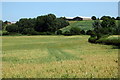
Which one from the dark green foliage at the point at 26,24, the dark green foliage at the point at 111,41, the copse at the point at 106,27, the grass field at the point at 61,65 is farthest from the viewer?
the dark green foliage at the point at 26,24

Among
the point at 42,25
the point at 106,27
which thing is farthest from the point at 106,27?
the point at 42,25

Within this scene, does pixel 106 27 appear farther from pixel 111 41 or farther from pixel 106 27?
pixel 111 41

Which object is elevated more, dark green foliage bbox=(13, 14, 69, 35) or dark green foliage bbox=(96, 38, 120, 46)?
dark green foliage bbox=(13, 14, 69, 35)

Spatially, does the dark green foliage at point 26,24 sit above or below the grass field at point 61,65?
above

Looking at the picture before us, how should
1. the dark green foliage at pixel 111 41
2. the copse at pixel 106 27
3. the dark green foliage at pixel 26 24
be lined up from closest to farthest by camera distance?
the dark green foliage at pixel 111 41 < the copse at pixel 106 27 < the dark green foliage at pixel 26 24

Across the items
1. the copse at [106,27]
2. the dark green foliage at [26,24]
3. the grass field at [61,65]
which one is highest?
the dark green foliage at [26,24]

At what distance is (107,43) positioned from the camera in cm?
4916

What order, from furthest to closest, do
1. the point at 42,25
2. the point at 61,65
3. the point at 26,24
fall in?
the point at 26,24
the point at 42,25
the point at 61,65

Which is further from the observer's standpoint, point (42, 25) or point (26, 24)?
point (26, 24)

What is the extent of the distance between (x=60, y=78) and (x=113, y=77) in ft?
7.33

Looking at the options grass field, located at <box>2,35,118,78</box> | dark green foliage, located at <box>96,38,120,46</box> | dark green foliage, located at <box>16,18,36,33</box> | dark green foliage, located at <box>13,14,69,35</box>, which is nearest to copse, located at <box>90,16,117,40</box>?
dark green foliage, located at <box>96,38,120,46</box>

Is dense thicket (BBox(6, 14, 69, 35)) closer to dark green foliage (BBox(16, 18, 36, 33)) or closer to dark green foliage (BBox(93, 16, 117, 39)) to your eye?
dark green foliage (BBox(16, 18, 36, 33))

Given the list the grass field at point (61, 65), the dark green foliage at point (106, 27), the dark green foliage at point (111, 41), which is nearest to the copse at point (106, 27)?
the dark green foliage at point (106, 27)

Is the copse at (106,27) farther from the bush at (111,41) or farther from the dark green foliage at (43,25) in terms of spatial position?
the dark green foliage at (43,25)
